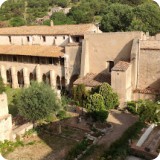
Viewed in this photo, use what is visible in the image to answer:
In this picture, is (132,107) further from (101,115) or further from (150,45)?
(150,45)

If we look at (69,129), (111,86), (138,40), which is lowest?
(69,129)

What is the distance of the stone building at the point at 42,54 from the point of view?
28984 mm

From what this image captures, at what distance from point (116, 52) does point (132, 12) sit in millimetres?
22450

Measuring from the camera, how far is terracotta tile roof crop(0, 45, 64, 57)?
2934 centimetres

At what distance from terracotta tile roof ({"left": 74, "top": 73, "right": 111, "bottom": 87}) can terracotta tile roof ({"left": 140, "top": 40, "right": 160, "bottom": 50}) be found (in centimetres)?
421

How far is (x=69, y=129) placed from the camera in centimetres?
2092

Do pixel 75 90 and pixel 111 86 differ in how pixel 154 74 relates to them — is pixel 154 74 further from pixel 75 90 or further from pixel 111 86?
Result: pixel 75 90

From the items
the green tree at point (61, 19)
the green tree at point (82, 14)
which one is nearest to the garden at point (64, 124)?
the green tree at point (61, 19)

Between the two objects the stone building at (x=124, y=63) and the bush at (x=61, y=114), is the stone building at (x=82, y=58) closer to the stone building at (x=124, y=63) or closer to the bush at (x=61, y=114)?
the stone building at (x=124, y=63)

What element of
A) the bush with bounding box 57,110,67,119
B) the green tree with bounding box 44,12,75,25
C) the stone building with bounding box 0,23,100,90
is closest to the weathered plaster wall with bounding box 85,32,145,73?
the stone building with bounding box 0,23,100,90

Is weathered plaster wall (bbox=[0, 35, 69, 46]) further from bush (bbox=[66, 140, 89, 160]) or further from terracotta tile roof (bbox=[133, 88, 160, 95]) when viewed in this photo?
bush (bbox=[66, 140, 89, 160])

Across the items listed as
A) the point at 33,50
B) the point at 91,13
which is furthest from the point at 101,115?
the point at 91,13

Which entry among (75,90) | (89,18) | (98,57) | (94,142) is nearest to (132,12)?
(89,18)

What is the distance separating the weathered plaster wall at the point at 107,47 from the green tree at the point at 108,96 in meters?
4.66
